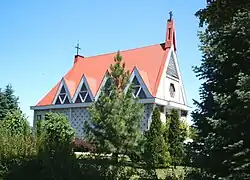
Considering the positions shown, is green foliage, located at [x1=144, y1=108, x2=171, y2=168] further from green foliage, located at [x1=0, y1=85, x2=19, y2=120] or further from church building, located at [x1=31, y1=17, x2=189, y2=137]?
green foliage, located at [x1=0, y1=85, x2=19, y2=120]

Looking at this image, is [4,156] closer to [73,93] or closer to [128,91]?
[128,91]

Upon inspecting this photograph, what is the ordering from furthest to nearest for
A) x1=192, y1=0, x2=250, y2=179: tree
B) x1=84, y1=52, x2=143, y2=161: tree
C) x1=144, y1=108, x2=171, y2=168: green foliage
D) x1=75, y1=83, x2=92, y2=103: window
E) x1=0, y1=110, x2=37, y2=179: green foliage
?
x1=75, y1=83, x2=92, y2=103: window < x1=144, y1=108, x2=171, y2=168: green foliage < x1=84, y1=52, x2=143, y2=161: tree < x1=0, y1=110, x2=37, y2=179: green foliage < x1=192, y1=0, x2=250, y2=179: tree

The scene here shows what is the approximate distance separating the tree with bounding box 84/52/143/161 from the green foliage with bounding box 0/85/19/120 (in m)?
23.6

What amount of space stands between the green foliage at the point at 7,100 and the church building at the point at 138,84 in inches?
217

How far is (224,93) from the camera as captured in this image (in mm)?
8789

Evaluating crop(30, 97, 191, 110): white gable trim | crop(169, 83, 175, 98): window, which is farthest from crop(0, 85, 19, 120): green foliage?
crop(169, 83, 175, 98): window

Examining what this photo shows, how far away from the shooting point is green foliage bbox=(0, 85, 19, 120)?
141 ft

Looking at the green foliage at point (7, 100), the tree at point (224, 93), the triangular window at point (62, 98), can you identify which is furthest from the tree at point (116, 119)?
the green foliage at point (7, 100)

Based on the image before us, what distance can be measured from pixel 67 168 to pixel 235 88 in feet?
15.6

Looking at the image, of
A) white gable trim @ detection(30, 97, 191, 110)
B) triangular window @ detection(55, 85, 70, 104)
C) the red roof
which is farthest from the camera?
triangular window @ detection(55, 85, 70, 104)

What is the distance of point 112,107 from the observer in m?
21.0

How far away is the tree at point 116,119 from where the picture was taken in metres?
20.8

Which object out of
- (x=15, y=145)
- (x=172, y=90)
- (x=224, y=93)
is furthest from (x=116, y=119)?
(x=172, y=90)

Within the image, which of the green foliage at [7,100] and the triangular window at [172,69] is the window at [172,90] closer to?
the triangular window at [172,69]
